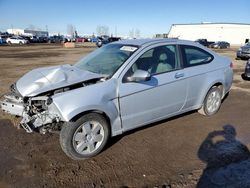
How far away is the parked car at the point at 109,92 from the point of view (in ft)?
11.6

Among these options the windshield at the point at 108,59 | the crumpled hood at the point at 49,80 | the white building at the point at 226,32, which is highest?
the windshield at the point at 108,59

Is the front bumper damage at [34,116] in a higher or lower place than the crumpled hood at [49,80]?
lower

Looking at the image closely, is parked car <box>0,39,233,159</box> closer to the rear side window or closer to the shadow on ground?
the rear side window

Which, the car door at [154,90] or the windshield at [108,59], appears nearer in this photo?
the car door at [154,90]

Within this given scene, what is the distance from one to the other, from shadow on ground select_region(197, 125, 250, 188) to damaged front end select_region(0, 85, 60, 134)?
84.6 inches

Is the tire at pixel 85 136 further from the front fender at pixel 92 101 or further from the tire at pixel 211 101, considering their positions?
the tire at pixel 211 101

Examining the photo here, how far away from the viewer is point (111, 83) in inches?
148

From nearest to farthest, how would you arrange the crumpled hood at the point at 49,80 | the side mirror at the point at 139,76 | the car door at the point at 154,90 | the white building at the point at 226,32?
the crumpled hood at the point at 49,80 < the side mirror at the point at 139,76 < the car door at the point at 154,90 < the white building at the point at 226,32

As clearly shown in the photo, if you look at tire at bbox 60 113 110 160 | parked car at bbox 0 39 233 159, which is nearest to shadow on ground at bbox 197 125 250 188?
parked car at bbox 0 39 233 159

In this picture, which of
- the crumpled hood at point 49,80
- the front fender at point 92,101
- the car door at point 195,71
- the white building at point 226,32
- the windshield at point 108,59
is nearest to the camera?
the front fender at point 92,101

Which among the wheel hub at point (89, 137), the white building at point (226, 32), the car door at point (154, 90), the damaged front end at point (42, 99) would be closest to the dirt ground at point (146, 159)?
the wheel hub at point (89, 137)

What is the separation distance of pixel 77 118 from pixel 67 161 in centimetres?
69

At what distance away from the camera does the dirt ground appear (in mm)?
3197

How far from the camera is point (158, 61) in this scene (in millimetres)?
4379
